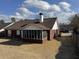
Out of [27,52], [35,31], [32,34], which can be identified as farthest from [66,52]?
[32,34]

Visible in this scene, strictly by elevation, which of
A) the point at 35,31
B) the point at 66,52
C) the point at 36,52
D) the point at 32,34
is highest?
the point at 35,31

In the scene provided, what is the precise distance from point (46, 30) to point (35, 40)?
4229 millimetres

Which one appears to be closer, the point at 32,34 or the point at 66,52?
the point at 66,52

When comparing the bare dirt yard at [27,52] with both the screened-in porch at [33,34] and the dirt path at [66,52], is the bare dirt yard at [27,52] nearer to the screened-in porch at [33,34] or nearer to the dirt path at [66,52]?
the dirt path at [66,52]

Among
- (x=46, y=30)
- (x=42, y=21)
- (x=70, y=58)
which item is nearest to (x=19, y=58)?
(x=70, y=58)

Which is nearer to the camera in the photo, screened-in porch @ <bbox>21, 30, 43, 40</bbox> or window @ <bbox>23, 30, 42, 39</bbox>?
screened-in porch @ <bbox>21, 30, 43, 40</bbox>

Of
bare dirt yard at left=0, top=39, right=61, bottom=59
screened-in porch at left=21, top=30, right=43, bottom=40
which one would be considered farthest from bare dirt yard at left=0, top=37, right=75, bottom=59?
screened-in porch at left=21, top=30, right=43, bottom=40

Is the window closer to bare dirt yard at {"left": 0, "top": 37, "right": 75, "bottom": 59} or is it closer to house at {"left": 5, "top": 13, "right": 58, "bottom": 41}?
house at {"left": 5, "top": 13, "right": 58, "bottom": 41}

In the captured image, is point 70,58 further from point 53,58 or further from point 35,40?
point 35,40

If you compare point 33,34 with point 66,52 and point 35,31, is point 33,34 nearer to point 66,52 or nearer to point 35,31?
point 35,31

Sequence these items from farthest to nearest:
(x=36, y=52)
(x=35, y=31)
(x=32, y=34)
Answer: (x=32, y=34) < (x=35, y=31) < (x=36, y=52)

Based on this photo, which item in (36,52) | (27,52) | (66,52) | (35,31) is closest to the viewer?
(66,52)

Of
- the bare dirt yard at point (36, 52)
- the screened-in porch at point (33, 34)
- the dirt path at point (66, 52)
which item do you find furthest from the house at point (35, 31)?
the dirt path at point (66, 52)

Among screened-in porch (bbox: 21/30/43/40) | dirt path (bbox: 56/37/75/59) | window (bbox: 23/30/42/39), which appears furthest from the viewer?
window (bbox: 23/30/42/39)
